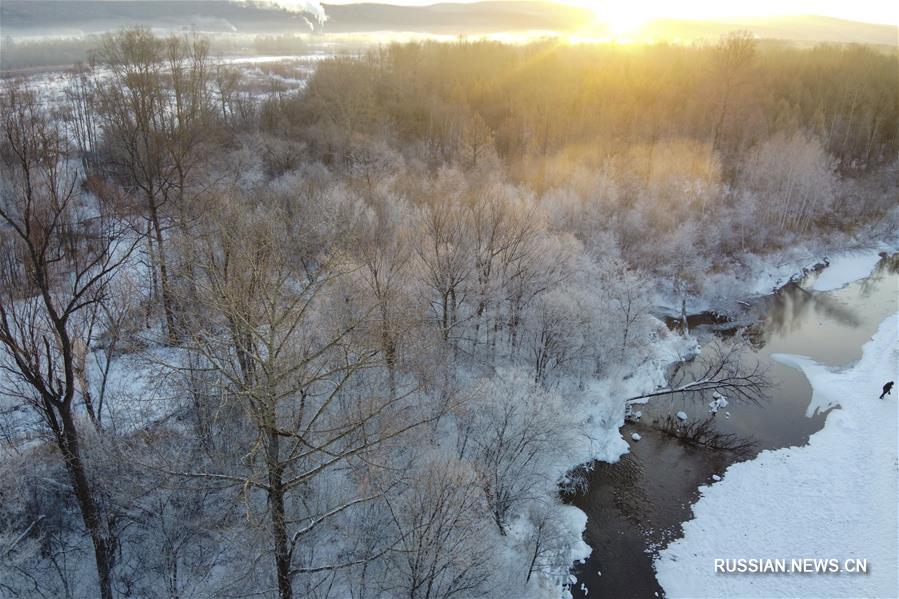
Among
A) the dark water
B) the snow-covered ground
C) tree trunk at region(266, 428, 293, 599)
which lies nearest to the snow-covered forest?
tree trunk at region(266, 428, 293, 599)

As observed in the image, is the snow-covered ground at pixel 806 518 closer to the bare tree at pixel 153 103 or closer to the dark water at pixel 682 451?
the dark water at pixel 682 451

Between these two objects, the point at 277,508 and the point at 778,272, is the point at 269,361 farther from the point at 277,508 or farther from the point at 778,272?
the point at 778,272

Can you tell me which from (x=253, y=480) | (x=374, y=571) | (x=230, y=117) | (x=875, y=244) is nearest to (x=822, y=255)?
(x=875, y=244)

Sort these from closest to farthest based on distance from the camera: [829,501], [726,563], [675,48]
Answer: [726,563]
[829,501]
[675,48]

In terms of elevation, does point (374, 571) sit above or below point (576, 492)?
above

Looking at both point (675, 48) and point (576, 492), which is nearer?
point (576, 492)

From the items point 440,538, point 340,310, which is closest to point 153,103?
point 340,310

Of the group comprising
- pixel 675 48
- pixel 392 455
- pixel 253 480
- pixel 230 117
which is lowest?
pixel 392 455

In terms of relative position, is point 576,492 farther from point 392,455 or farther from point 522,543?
point 392,455
